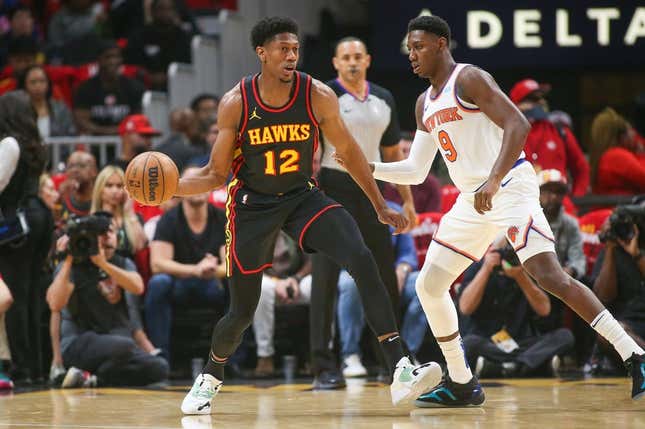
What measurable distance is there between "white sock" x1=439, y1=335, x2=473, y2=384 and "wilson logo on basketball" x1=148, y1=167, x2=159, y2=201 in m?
1.67

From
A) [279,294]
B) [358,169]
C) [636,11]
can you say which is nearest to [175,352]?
[279,294]

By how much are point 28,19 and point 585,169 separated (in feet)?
22.5

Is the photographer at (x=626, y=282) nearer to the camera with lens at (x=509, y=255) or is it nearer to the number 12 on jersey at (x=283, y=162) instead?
the camera with lens at (x=509, y=255)

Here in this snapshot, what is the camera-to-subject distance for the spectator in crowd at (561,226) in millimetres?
8648

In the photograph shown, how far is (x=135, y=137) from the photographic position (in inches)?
426

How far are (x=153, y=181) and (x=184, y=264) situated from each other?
3102mm

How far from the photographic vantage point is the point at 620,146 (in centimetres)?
1038

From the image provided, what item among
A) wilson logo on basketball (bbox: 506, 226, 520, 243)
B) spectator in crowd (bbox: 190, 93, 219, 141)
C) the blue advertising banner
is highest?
the blue advertising banner

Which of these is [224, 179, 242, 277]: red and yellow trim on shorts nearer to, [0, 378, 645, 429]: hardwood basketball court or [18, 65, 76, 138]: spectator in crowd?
[0, 378, 645, 429]: hardwood basketball court

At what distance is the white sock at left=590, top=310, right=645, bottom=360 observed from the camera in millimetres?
6074

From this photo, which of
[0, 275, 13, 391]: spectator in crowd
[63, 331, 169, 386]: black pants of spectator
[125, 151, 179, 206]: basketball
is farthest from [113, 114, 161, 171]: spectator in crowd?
[125, 151, 179, 206]: basketball

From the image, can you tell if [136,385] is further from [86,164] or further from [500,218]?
[500,218]

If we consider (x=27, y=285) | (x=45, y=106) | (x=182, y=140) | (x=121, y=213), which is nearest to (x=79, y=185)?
(x=121, y=213)

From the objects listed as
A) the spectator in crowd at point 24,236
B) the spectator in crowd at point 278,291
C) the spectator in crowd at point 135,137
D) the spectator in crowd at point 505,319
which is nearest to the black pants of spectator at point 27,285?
the spectator in crowd at point 24,236
